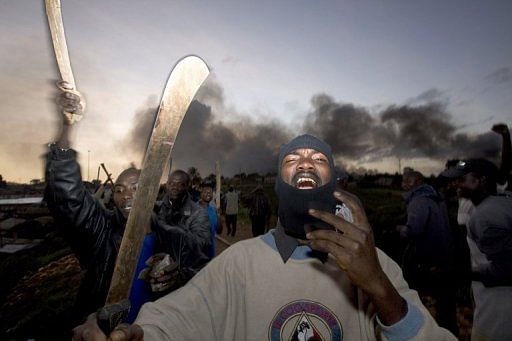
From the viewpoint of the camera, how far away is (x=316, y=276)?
1.88 metres

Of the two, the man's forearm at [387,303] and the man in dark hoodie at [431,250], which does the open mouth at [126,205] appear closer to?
the man's forearm at [387,303]

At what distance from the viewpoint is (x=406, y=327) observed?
136cm

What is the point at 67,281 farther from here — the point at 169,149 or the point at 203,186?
the point at 169,149

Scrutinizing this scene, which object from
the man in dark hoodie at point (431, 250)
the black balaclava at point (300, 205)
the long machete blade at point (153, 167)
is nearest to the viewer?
the long machete blade at point (153, 167)

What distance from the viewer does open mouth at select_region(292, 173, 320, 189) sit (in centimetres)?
215

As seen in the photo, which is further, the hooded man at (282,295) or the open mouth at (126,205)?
the open mouth at (126,205)

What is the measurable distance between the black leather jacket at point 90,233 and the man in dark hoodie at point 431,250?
3336 mm

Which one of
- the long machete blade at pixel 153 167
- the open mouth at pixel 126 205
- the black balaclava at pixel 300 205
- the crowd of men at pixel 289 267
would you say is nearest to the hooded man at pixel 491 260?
the crowd of men at pixel 289 267

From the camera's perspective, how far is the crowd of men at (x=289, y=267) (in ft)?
4.50

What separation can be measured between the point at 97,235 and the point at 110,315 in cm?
190

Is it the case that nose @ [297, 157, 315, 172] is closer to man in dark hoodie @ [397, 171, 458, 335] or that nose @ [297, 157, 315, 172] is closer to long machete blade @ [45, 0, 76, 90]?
long machete blade @ [45, 0, 76, 90]

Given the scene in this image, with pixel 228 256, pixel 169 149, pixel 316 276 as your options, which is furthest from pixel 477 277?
pixel 169 149

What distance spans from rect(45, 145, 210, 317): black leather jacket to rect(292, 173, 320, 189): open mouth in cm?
177

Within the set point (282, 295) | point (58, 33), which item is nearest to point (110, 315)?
point (282, 295)
